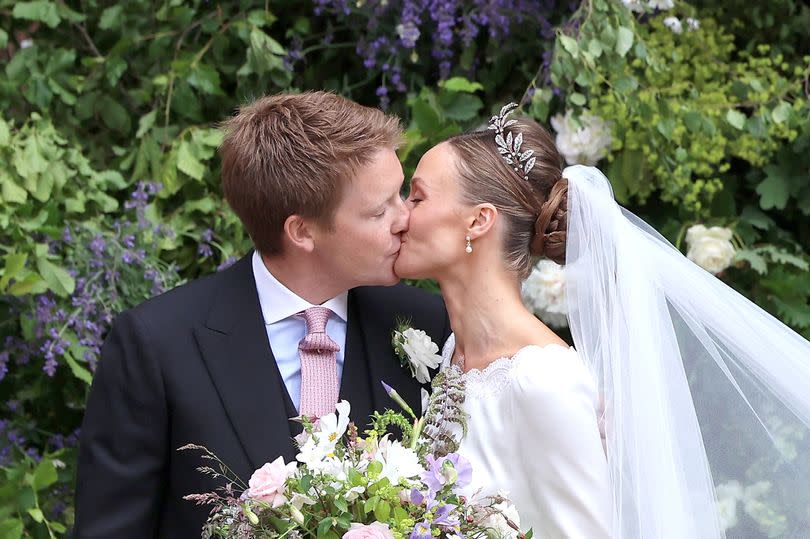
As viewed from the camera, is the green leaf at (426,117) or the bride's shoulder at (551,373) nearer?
the bride's shoulder at (551,373)

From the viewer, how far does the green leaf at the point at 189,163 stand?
403cm

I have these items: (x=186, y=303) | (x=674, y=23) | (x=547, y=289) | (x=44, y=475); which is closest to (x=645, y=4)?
(x=674, y=23)

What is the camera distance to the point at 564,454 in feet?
Result: 8.29

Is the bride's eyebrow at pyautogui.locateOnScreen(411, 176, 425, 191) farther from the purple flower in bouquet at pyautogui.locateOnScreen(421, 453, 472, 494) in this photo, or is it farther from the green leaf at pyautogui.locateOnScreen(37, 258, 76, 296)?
the green leaf at pyautogui.locateOnScreen(37, 258, 76, 296)

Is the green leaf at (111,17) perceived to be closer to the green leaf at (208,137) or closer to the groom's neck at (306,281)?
the green leaf at (208,137)

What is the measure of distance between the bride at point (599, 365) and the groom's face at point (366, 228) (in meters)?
0.05

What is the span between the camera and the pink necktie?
2.83 meters

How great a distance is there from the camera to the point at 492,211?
9.25ft

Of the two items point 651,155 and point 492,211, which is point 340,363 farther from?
point 651,155

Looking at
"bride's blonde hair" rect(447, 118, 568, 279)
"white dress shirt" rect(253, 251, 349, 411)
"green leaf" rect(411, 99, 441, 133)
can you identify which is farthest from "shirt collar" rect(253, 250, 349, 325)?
"green leaf" rect(411, 99, 441, 133)

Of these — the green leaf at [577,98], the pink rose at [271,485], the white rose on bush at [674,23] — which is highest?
the white rose on bush at [674,23]

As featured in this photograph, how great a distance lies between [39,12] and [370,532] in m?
2.81

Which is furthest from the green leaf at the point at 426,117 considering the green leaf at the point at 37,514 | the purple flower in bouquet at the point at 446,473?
the purple flower in bouquet at the point at 446,473

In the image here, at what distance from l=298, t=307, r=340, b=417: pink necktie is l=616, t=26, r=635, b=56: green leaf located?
1409 millimetres
